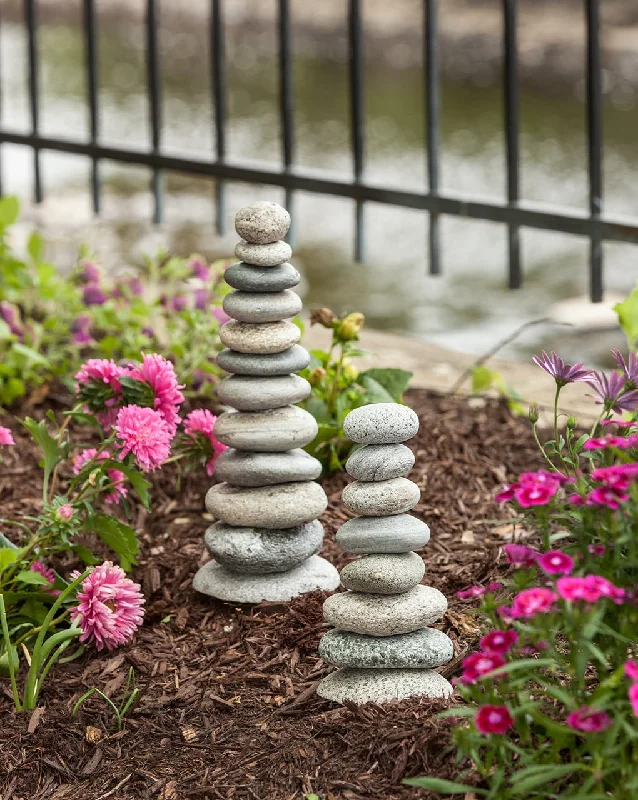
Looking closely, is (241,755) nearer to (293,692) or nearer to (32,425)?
(293,692)

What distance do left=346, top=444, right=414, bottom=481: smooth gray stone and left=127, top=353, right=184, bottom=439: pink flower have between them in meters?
0.56

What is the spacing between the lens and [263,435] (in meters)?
2.87

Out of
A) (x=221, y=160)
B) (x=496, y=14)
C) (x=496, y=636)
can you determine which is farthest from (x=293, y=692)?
(x=496, y=14)

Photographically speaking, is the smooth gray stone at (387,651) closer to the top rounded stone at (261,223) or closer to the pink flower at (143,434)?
the pink flower at (143,434)

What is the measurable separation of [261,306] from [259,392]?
20cm

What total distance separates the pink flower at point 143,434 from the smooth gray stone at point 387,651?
1.84 feet

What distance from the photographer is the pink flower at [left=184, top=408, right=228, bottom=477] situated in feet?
10.1

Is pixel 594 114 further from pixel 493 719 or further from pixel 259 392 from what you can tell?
pixel 493 719

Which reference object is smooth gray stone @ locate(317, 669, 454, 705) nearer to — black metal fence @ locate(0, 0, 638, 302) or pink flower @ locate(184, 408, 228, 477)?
pink flower @ locate(184, 408, 228, 477)

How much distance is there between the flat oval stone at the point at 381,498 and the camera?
2.33m

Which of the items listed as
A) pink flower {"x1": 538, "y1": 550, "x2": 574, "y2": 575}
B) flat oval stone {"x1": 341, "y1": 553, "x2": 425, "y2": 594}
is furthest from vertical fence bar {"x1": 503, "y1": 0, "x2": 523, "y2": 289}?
pink flower {"x1": 538, "y1": 550, "x2": 574, "y2": 575}

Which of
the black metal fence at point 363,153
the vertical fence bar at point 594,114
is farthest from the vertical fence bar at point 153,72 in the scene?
the vertical fence bar at point 594,114

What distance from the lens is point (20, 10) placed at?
13.5 metres

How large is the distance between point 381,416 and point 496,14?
8.96 meters
